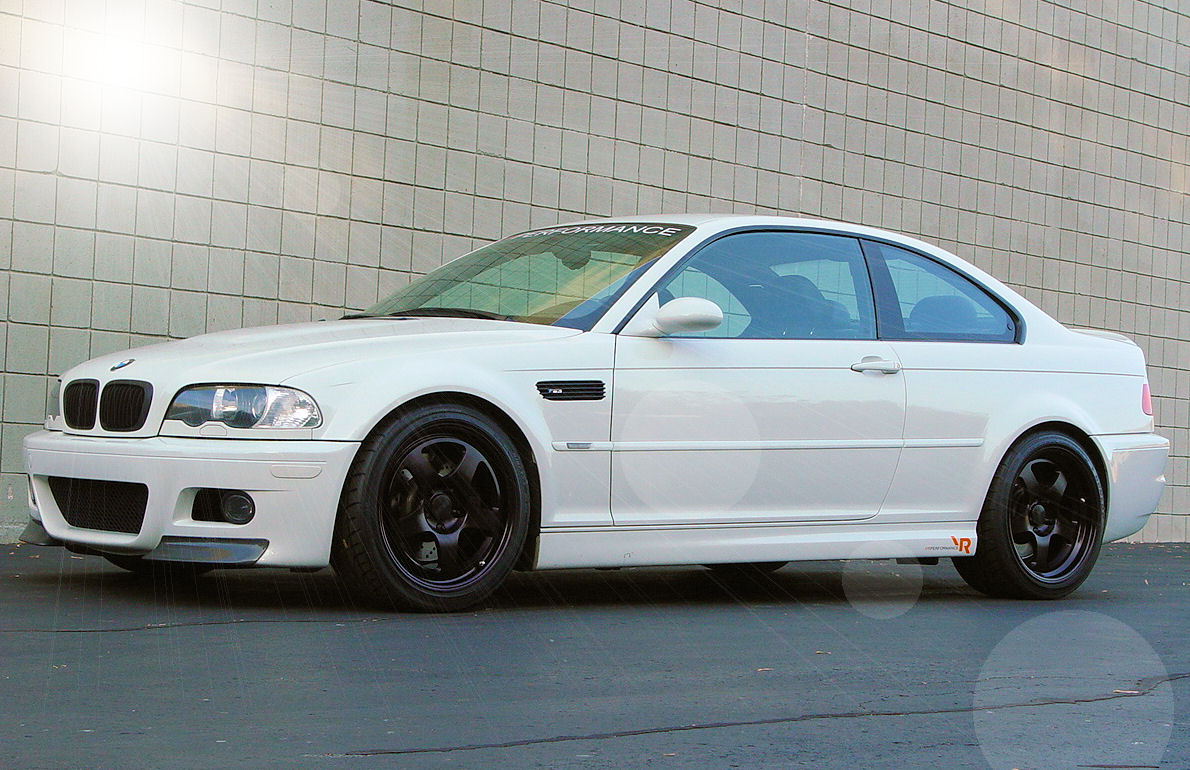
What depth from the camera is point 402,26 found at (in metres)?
8.88

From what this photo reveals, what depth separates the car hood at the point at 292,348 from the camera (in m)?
5.00

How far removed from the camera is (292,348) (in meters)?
5.12

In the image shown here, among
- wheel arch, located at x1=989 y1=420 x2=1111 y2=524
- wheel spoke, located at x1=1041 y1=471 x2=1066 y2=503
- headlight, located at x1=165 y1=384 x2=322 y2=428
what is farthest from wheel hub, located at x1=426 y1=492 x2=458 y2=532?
wheel spoke, located at x1=1041 y1=471 x2=1066 y2=503

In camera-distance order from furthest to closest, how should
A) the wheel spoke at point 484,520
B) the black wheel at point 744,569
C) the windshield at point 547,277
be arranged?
1. the black wheel at point 744,569
2. the windshield at point 547,277
3. the wheel spoke at point 484,520

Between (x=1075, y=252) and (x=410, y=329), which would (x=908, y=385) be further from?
(x=1075, y=252)

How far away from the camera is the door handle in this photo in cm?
601

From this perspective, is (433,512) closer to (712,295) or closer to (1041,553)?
(712,295)

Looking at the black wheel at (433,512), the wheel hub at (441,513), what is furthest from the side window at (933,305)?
the wheel hub at (441,513)

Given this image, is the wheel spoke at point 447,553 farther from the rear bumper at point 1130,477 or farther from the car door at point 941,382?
the rear bumper at point 1130,477

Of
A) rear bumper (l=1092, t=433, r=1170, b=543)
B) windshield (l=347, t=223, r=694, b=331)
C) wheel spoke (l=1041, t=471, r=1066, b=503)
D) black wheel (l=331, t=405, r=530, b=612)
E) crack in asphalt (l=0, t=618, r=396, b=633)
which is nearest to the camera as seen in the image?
crack in asphalt (l=0, t=618, r=396, b=633)

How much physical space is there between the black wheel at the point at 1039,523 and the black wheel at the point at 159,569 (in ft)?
10.1

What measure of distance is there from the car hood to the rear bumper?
2.63 m

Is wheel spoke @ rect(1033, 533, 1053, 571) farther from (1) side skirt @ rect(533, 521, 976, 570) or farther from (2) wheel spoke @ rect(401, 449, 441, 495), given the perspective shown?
(2) wheel spoke @ rect(401, 449, 441, 495)

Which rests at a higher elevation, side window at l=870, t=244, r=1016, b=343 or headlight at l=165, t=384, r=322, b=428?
side window at l=870, t=244, r=1016, b=343
